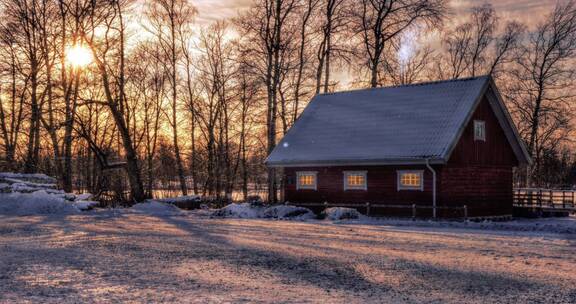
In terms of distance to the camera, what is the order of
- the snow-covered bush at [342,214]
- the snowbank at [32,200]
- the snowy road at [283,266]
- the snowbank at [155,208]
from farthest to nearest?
1. the snowbank at [155,208]
2. the snowbank at [32,200]
3. the snow-covered bush at [342,214]
4. the snowy road at [283,266]

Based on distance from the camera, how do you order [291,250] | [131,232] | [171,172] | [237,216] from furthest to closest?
[171,172], [237,216], [131,232], [291,250]

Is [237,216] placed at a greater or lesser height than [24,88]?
lesser

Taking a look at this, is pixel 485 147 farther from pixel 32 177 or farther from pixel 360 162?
pixel 32 177

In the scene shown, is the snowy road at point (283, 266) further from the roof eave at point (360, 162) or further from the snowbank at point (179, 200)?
the snowbank at point (179, 200)

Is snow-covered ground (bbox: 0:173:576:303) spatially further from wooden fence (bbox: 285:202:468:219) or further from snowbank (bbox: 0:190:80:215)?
snowbank (bbox: 0:190:80:215)

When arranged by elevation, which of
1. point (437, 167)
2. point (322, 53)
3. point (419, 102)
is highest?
point (322, 53)

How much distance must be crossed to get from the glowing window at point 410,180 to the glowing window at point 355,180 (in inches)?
80.5

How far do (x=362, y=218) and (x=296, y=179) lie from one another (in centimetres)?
611

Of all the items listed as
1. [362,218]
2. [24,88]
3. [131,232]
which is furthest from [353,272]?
[24,88]

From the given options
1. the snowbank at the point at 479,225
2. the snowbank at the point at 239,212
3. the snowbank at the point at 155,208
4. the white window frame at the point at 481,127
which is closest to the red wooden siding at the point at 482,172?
the white window frame at the point at 481,127

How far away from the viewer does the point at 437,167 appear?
28.5m

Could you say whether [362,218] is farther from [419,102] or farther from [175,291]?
[175,291]

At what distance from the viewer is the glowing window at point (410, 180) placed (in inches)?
1151

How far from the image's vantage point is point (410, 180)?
29594 mm
